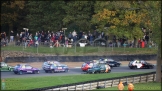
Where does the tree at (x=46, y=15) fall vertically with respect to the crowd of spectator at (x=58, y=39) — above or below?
above

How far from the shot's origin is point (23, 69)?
133 feet

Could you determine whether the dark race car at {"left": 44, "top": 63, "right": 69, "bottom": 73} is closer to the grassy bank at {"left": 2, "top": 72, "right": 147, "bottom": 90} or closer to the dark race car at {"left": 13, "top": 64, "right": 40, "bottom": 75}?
the dark race car at {"left": 13, "top": 64, "right": 40, "bottom": 75}

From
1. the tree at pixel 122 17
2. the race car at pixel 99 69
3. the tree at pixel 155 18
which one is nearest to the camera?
the tree at pixel 155 18

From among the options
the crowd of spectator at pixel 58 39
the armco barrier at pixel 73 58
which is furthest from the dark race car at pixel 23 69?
the crowd of spectator at pixel 58 39

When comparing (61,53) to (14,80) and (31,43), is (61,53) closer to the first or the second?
(31,43)

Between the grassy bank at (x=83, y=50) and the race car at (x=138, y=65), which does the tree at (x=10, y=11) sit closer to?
the grassy bank at (x=83, y=50)

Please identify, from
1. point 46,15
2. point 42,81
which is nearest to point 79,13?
point 46,15

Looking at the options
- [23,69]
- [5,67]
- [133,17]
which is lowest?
[23,69]

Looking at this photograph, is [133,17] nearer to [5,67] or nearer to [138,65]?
[138,65]

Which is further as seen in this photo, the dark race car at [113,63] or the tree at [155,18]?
the dark race car at [113,63]

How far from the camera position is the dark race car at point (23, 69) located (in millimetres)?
40406

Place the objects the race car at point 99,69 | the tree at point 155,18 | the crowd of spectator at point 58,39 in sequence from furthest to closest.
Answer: the crowd of spectator at point 58,39
the race car at point 99,69
the tree at point 155,18

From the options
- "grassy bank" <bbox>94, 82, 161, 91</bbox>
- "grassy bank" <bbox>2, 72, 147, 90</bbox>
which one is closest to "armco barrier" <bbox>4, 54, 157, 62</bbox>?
"grassy bank" <bbox>2, 72, 147, 90</bbox>

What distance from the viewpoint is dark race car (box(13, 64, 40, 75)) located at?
133 feet
